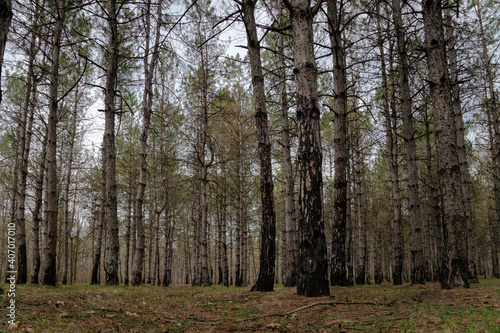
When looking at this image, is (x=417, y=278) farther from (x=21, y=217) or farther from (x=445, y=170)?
(x=21, y=217)

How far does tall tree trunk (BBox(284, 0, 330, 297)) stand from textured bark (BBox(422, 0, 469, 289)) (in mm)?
2395

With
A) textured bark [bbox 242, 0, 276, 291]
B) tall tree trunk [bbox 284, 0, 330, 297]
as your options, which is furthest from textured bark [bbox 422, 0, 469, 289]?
textured bark [bbox 242, 0, 276, 291]

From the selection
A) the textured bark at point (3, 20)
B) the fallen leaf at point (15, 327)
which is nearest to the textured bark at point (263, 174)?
the fallen leaf at point (15, 327)

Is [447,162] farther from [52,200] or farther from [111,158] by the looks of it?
[52,200]

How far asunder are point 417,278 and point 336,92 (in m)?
7.15

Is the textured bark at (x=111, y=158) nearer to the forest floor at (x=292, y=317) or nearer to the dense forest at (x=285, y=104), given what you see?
the dense forest at (x=285, y=104)

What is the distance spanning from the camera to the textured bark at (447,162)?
513cm

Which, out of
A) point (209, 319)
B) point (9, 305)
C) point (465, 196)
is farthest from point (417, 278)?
point (9, 305)

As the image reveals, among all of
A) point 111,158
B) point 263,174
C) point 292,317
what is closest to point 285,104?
point 263,174

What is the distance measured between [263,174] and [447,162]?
3.91m

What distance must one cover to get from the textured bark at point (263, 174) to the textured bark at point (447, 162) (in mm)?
3529

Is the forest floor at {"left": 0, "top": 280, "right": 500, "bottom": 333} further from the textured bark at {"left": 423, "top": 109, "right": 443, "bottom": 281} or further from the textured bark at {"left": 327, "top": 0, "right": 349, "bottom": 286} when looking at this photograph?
the textured bark at {"left": 423, "top": 109, "right": 443, "bottom": 281}

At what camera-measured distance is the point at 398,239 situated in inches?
428

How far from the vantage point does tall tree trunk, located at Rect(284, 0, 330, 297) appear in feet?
15.6
